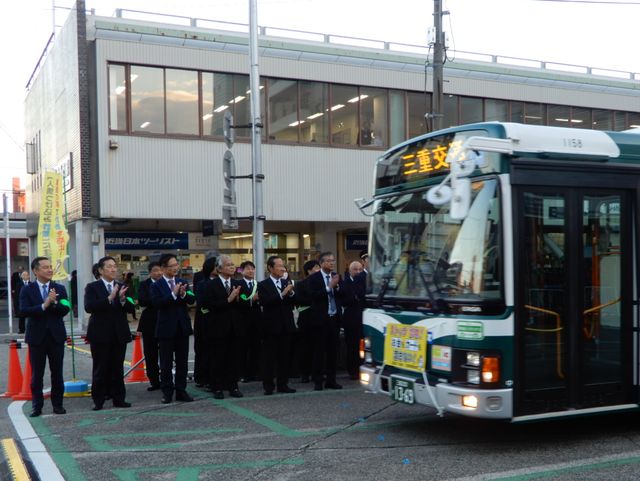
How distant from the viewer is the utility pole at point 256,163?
43.0 feet

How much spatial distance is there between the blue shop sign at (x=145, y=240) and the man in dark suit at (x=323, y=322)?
595 inches

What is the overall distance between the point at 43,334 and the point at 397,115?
57.3 ft

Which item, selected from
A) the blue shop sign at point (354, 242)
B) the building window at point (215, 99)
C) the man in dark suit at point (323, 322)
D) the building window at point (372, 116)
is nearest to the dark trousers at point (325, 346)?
the man in dark suit at point (323, 322)

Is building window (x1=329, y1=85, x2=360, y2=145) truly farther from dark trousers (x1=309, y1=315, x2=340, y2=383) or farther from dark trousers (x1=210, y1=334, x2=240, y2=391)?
dark trousers (x1=210, y1=334, x2=240, y2=391)

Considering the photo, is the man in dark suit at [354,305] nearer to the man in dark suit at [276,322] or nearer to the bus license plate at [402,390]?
the man in dark suit at [276,322]

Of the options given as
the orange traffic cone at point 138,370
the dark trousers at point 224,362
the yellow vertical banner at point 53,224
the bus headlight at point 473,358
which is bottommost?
the orange traffic cone at point 138,370

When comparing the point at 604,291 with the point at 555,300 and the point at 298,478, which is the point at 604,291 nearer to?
the point at 555,300

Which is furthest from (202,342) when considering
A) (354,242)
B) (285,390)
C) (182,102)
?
(354,242)

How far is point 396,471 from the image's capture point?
6012mm

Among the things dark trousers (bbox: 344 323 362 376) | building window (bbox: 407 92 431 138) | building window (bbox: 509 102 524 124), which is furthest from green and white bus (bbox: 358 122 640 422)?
building window (bbox: 509 102 524 124)

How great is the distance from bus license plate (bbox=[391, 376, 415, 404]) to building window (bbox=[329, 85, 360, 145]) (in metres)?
17.1

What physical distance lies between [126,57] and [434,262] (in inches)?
632

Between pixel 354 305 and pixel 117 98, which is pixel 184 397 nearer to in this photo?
pixel 354 305

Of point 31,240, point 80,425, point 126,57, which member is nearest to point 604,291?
point 80,425
